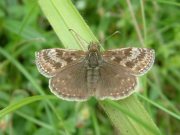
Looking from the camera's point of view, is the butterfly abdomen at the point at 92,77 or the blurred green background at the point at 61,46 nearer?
the butterfly abdomen at the point at 92,77

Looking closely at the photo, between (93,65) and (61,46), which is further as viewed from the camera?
(61,46)

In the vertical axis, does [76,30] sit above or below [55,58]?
above

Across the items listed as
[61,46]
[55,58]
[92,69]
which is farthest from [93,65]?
A: [61,46]

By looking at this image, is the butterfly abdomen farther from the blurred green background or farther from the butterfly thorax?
the blurred green background

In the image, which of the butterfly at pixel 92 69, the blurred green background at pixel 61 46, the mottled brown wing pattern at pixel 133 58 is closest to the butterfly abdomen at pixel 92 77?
the butterfly at pixel 92 69

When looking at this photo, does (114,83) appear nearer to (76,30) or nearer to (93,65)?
(93,65)

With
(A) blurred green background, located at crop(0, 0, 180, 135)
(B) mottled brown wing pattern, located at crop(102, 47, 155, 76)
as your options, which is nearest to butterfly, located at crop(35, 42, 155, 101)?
(B) mottled brown wing pattern, located at crop(102, 47, 155, 76)

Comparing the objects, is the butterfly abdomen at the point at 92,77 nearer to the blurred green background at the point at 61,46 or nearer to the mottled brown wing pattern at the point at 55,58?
the mottled brown wing pattern at the point at 55,58
